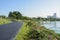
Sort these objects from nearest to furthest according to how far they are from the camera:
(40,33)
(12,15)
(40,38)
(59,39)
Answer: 1. (40,38)
2. (40,33)
3. (59,39)
4. (12,15)

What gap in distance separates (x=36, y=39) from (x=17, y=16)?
466 ft

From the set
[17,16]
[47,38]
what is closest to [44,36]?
Answer: [47,38]

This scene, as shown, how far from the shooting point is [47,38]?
14.2 meters

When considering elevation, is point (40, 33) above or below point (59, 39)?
above

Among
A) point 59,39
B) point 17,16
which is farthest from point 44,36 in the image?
point 17,16

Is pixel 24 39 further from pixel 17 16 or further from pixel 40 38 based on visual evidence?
pixel 17 16

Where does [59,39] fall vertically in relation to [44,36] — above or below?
below

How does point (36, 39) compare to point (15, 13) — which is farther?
→ point (15, 13)

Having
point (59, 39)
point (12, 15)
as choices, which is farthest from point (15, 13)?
point (59, 39)

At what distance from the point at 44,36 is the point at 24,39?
77.6 inches

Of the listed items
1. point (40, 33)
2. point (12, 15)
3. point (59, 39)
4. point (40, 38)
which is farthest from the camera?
point (12, 15)

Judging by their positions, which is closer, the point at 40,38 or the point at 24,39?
the point at 40,38

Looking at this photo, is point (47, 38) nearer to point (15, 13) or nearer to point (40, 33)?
point (40, 33)

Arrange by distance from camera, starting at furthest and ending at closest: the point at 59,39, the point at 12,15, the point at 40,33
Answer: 1. the point at 12,15
2. the point at 59,39
3. the point at 40,33
